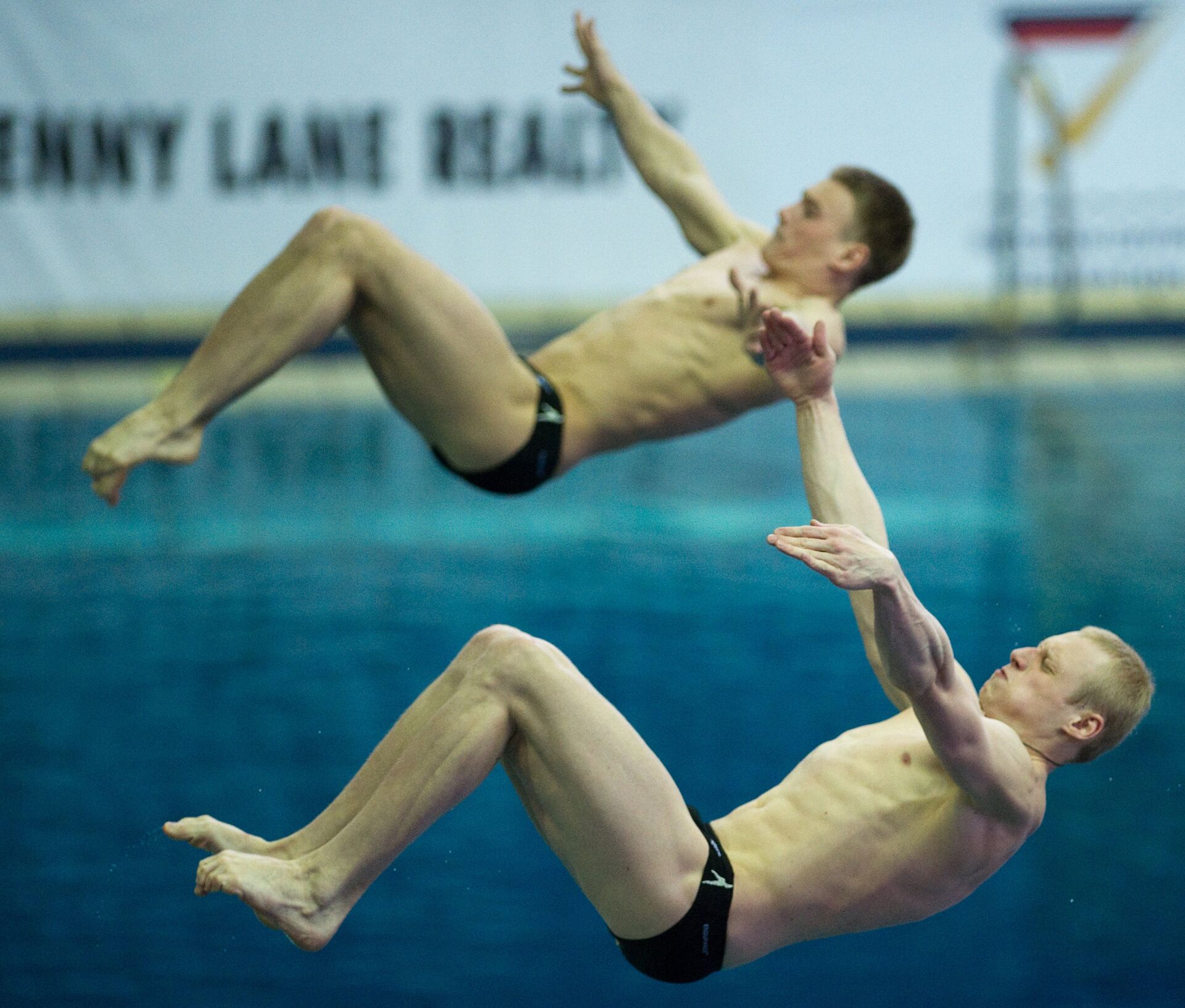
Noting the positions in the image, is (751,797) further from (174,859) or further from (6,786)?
(6,786)

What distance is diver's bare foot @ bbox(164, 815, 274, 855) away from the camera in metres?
2.59

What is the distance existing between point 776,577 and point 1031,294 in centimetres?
554

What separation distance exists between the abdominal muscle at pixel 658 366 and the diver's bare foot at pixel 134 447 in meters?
1.05

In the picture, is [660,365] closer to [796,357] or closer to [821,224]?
[821,224]

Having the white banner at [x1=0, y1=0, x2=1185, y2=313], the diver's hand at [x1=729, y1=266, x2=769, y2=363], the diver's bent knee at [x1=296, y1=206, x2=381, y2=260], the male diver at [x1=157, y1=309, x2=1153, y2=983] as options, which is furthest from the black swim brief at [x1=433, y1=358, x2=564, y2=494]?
the white banner at [x1=0, y1=0, x2=1185, y2=313]

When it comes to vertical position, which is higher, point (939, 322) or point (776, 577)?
point (776, 577)

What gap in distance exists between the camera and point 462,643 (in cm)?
500

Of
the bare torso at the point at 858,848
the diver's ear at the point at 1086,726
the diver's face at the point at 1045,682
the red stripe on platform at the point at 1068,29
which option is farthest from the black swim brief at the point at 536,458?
the red stripe on platform at the point at 1068,29

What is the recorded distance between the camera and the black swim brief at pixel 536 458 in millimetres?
3795

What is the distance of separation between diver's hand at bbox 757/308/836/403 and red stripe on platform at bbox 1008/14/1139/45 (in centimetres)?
858

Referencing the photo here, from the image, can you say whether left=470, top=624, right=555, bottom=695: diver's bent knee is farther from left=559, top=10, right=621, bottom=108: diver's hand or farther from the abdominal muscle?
left=559, top=10, right=621, bottom=108: diver's hand

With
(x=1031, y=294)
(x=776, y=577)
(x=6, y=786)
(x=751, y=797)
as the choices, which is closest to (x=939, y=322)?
(x=1031, y=294)

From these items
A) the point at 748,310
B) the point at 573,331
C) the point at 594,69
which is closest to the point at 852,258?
the point at 748,310

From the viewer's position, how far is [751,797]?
3.79 metres
